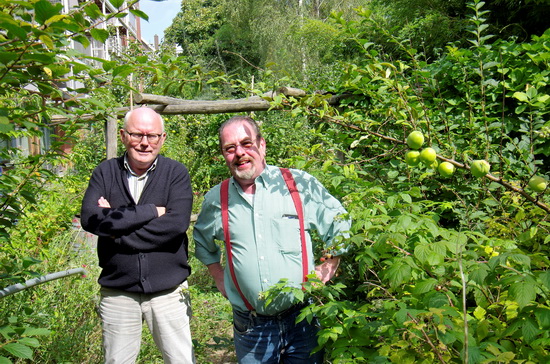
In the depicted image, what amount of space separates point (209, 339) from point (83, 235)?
2.40 m

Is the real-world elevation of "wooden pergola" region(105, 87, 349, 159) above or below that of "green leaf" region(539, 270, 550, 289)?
above

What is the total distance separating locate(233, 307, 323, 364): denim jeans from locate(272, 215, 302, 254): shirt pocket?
296 millimetres

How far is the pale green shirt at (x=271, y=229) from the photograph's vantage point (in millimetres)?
2174

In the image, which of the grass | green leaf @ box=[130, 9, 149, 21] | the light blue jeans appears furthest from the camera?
the grass

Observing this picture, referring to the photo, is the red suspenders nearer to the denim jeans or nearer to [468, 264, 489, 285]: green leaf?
the denim jeans

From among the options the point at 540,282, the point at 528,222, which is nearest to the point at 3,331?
the point at 540,282

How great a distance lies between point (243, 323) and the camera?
7.41 ft

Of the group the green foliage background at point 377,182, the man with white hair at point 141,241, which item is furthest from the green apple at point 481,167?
the man with white hair at point 141,241

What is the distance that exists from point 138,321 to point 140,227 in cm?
54

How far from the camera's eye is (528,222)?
Result: 184cm

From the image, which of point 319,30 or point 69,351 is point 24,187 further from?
point 319,30

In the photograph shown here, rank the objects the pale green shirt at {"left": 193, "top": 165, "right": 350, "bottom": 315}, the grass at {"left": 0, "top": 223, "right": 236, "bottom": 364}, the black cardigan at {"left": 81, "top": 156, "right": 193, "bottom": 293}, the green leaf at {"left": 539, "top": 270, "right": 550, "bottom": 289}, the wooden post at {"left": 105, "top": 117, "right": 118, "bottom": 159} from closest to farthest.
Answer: the green leaf at {"left": 539, "top": 270, "right": 550, "bottom": 289} < the pale green shirt at {"left": 193, "top": 165, "right": 350, "bottom": 315} < the black cardigan at {"left": 81, "top": 156, "right": 193, "bottom": 293} < the grass at {"left": 0, "top": 223, "right": 236, "bottom": 364} < the wooden post at {"left": 105, "top": 117, "right": 118, "bottom": 159}

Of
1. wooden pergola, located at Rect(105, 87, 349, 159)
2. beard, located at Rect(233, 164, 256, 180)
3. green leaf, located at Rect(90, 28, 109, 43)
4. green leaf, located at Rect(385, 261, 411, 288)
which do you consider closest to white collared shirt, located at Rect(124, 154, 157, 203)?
beard, located at Rect(233, 164, 256, 180)

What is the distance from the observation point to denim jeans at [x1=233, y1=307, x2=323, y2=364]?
7.22ft
